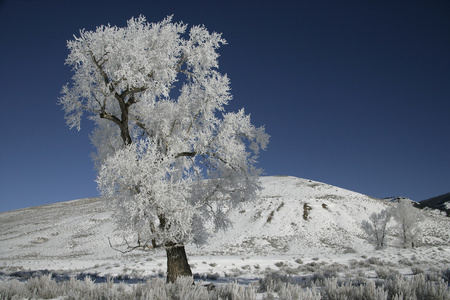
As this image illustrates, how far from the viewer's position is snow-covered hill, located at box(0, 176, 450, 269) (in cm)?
3434

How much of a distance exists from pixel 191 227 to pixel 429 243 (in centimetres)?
4379

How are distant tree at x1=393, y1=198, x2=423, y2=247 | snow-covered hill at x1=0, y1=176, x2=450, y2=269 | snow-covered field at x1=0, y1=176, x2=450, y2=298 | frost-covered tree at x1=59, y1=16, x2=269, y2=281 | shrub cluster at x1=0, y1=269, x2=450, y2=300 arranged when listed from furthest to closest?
distant tree at x1=393, y1=198, x2=423, y2=247 → snow-covered hill at x1=0, y1=176, x2=450, y2=269 → snow-covered field at x1=0, y1=176, x2=450, y2=298 → frost-covered tree at x1=59, y1=16, x2=269, y2=281 → shrub cluster at x1=0, y1=269, x2=450, y2=300

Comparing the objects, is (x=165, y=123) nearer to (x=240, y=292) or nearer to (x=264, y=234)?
(x=240, y=292)

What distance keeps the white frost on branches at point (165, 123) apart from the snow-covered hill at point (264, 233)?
68.4 ft

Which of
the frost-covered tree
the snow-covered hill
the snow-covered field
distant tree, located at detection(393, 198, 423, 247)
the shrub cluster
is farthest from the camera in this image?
distant tree, located at detection(393, 198, 423, 247)

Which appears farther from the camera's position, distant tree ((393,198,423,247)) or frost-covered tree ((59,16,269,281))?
distant tree ((393,198,423,247))

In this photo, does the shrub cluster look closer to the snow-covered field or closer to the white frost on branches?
the white frost on branches

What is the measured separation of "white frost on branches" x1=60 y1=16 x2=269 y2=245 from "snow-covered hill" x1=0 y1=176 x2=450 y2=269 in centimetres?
2085

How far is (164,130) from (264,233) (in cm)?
3254

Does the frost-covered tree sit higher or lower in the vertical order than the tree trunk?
higher

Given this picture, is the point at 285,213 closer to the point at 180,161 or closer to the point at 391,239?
the point at 391,239

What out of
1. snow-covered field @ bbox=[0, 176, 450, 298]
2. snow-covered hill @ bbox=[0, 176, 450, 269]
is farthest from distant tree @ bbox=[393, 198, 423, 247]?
snow-covered hill @ bbox=[0, 176, 450, 269]

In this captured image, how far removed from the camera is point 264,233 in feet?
130

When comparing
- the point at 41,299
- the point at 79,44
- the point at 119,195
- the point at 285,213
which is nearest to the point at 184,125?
the point at 119,195
